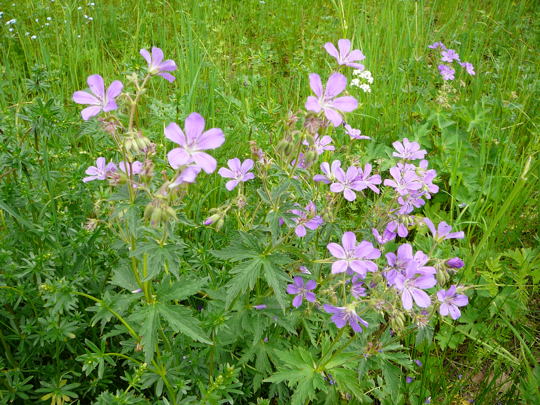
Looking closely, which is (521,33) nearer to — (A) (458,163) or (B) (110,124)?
(A) (458,163)

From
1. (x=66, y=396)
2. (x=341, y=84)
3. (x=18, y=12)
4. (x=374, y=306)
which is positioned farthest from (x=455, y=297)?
(x=18, y=12)

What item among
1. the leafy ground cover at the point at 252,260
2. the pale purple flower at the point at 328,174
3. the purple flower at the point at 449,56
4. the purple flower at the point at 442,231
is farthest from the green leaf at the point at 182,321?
the purple flower at the point at 449,56

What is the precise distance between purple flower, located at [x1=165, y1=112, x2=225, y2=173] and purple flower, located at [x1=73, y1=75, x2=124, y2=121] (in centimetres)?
20

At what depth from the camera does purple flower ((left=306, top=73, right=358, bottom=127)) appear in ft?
4.54

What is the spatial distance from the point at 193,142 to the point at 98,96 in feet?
1.10

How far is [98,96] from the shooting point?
1339 millimetres

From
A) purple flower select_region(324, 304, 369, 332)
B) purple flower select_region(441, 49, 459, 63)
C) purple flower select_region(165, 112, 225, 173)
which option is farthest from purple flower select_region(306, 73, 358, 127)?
purple flower select_region(441, 49, 459, 63)

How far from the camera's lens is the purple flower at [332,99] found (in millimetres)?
1383

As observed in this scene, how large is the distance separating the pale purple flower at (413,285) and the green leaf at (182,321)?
0.68 m

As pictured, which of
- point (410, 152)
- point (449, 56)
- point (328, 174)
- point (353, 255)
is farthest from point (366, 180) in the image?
point (449, 56)

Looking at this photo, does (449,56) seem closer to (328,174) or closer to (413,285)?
(328,174)

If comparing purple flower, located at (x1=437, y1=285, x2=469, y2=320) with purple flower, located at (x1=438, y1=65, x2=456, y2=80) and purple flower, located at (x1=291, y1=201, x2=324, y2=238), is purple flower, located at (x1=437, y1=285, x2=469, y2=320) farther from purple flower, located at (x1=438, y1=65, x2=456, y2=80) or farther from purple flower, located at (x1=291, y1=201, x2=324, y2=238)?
purple flower, located at (x1=438, y1=65, x2=456, y2=80)

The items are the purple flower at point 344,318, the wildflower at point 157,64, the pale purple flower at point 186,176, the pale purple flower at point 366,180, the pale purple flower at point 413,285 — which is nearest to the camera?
the pale purple flower at point 186,176

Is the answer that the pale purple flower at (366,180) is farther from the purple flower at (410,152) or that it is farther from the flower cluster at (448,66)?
the flower cluster at (448,66)
